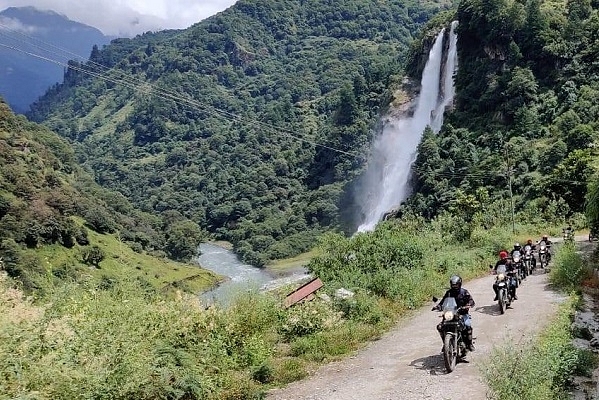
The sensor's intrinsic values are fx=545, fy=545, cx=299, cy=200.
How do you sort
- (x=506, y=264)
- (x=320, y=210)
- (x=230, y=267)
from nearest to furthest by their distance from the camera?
(x=506, y=264), (x=230, y=267), (x=320, y=210)

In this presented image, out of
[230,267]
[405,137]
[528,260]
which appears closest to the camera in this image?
[528,260]

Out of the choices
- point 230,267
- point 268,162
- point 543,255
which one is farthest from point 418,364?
point 268,162

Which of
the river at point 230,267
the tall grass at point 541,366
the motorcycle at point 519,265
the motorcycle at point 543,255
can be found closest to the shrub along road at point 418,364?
the tall grass at point 541,366

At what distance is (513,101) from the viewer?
6494cm

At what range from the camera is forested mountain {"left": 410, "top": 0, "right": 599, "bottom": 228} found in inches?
2060

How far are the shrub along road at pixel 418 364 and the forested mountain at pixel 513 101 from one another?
33.0 m

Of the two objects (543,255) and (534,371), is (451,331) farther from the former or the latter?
(543,255)

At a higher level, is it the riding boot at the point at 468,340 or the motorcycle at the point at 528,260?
the motorcycle at the point at 528,260

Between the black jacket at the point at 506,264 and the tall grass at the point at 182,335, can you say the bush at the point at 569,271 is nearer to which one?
the black jacket at the point at 506,264

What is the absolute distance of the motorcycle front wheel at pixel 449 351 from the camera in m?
9.40

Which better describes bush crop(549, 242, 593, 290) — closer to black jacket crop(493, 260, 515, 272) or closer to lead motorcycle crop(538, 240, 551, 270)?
black jacket crop(493, 260, 515, 272)

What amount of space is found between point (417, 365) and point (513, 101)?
2415 inches

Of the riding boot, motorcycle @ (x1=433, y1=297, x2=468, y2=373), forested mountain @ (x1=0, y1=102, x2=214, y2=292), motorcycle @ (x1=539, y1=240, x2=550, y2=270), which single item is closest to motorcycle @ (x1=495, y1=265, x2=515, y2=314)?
the riding boot

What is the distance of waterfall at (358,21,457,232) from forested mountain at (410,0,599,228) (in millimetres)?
3537
